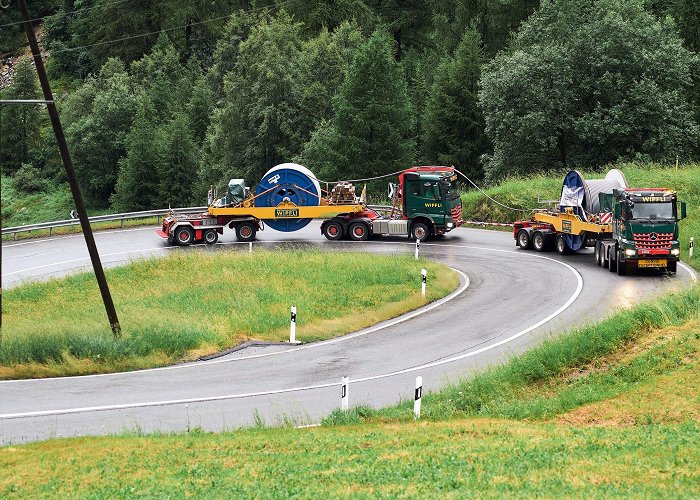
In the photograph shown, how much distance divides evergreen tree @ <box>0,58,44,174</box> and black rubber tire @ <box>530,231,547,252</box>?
55.6m

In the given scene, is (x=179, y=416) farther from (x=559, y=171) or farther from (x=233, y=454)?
(x=559, y=171)

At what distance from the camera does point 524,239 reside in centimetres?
4191

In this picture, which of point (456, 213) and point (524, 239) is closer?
point (524, 239)

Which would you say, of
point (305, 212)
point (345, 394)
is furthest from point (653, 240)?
point (345, 394)

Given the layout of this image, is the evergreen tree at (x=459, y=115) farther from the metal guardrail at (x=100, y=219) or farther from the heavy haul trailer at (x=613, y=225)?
the heavy haul trailer at (x=613, y=225)

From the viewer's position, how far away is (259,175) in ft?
226

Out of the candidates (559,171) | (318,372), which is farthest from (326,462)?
(559,171)

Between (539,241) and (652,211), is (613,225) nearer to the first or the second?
(652,211)

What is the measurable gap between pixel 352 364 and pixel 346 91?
4177 centimetres

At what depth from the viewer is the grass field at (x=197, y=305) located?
24.6 meters

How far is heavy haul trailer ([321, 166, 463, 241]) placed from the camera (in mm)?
44562

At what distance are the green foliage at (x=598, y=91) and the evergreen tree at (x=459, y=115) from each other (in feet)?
32.3

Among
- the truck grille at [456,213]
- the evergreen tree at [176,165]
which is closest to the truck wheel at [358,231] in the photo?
the truck grille at [456,213]

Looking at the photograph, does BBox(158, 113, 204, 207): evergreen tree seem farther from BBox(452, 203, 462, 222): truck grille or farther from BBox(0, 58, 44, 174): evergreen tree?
BBox(452, 203, 462, 222): truck grille
